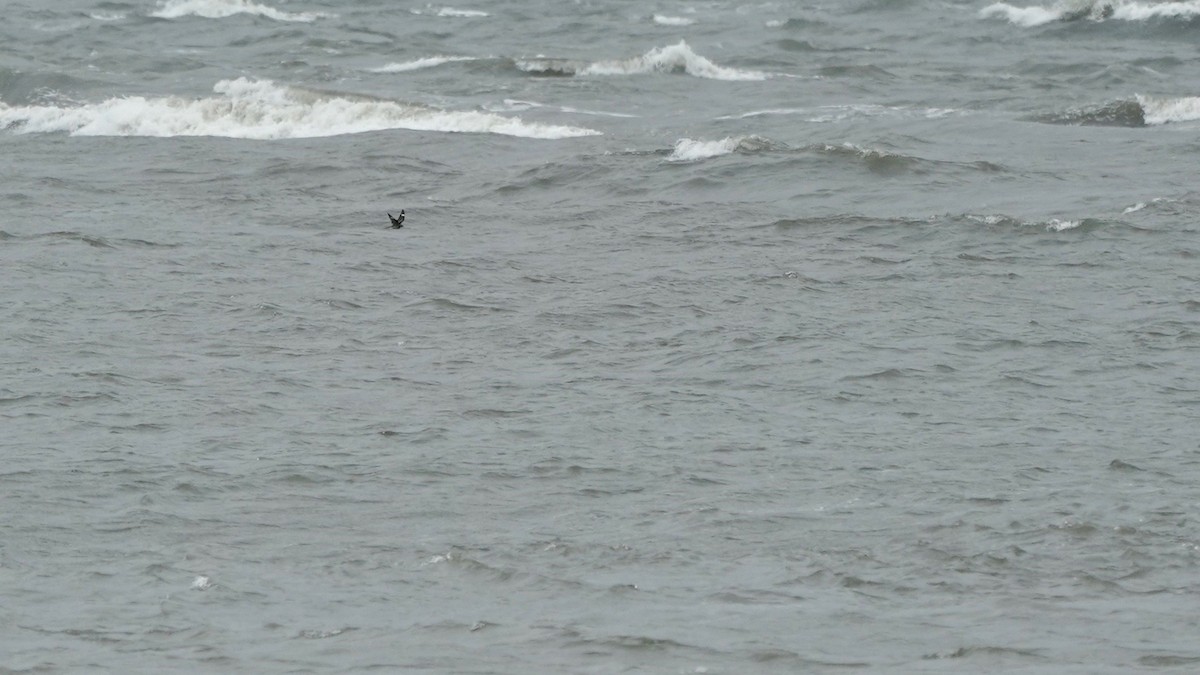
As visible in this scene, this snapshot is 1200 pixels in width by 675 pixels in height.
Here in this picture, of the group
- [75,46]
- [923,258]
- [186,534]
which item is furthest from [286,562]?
[75,46]

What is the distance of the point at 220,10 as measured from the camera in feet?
153

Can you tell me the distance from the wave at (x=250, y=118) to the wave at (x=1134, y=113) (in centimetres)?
845

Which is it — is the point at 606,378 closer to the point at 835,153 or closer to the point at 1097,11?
the point at 835,153

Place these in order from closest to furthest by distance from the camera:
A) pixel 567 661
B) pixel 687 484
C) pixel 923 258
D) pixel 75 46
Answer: pixel 567 661
pixel 687 484
pixel 923 258
pixel 75 46

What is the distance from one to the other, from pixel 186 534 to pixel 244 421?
2651 millimetres

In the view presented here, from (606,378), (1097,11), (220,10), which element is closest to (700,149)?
(606,378)

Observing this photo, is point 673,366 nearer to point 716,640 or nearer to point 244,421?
point 244,421

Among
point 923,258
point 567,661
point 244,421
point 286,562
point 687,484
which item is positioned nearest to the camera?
point 567,661

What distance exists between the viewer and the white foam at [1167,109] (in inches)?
1164

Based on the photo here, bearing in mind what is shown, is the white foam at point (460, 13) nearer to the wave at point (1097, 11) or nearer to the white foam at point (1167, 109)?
the wave at point (1097, 11)

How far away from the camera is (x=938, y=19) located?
42406 millimetres

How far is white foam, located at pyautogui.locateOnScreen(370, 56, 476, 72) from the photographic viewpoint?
3731 cm

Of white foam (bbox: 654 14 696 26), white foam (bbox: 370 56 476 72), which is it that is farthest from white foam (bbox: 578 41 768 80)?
white foam (bbox: 654 14 696 26)

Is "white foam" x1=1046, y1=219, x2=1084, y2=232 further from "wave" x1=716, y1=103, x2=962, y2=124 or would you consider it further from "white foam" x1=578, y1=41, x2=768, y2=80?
"white foam" x1=578, y1=41, x2=768, y2=80
